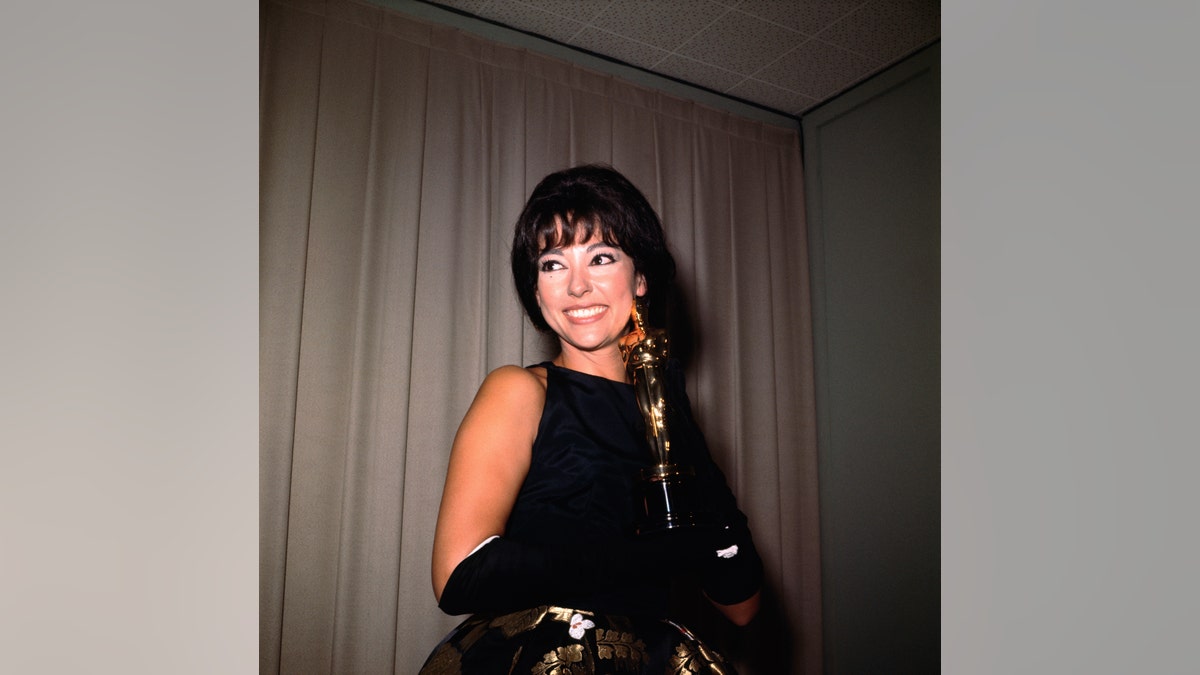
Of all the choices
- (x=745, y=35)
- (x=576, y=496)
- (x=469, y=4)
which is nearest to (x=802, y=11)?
(x=745, y=35)

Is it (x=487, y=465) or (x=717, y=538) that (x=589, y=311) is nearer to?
(x=487, y=465)

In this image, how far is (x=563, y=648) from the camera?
40.9 inches

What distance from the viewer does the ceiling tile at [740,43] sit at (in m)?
2.02

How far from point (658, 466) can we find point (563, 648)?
299 millimetres

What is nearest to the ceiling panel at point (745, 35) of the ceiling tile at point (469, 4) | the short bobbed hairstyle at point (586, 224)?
the ceiling tile at point (469, 4)

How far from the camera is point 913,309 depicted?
219 centimetres

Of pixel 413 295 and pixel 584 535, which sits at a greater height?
pixel 413 295

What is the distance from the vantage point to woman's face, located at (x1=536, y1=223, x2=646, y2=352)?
133 cm

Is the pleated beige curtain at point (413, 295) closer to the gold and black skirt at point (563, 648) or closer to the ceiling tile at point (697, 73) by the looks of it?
the ceiling tile at point (697, 73)

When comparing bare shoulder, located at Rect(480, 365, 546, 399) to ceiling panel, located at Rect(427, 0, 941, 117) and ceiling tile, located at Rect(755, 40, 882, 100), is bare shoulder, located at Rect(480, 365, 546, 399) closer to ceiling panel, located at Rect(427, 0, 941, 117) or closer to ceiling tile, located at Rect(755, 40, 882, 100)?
ceiling panel, located at Rect(427, 0, 941, 117)

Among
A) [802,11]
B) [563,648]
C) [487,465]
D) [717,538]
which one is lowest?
[563,648]

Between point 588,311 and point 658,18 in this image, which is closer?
point 588,311
